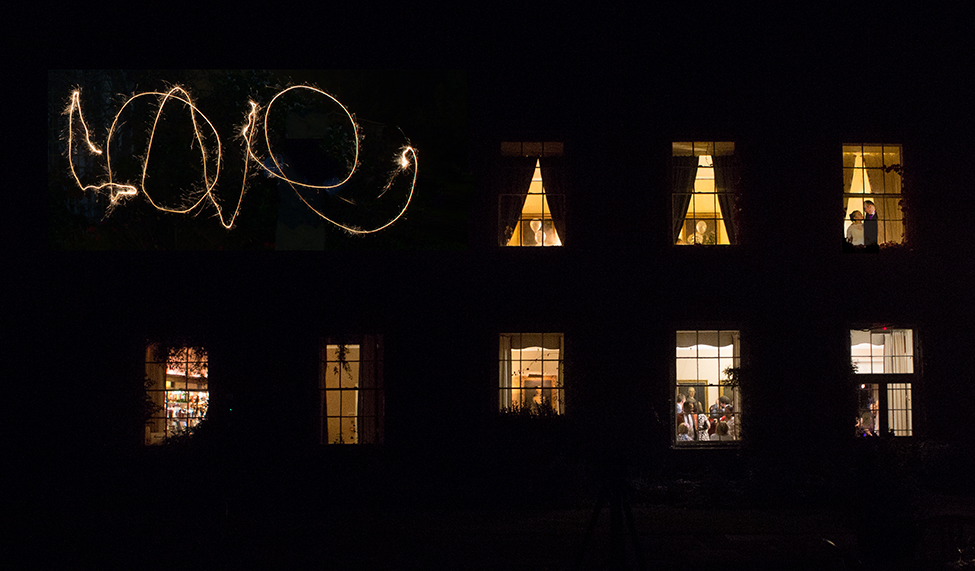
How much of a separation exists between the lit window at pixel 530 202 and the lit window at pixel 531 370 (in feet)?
5.04

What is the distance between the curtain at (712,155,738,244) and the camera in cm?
1352

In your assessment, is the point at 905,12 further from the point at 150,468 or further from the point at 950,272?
the point at 150,468

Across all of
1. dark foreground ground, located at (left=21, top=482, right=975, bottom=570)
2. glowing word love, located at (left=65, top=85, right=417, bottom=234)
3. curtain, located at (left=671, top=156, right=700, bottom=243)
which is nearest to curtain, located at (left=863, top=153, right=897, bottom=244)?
curtain, located at (left=671, top=156, right=700, bottom=243)

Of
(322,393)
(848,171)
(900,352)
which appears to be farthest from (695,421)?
(322,393)

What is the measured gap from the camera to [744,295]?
43.7 feet

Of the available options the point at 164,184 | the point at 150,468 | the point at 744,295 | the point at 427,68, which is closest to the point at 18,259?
the point at 164,184

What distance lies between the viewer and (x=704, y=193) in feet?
44.4

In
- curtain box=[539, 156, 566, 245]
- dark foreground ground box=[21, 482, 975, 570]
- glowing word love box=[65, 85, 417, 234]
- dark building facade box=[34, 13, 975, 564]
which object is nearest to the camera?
dark foreground ground box=[21, 482, 975, 570]

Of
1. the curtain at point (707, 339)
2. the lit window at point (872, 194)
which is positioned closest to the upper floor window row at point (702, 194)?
the lit window at point (872, 194)

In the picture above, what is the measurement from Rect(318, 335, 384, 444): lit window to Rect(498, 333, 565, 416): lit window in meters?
1.96

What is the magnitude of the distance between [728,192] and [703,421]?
3659 millimetres

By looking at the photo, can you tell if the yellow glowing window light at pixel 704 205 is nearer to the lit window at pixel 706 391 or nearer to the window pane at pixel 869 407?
the lit window at pixel 706 391

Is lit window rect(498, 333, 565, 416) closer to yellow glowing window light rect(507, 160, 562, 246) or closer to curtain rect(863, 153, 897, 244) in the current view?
yellow glowing window light rect(507, 160, 562, 246)

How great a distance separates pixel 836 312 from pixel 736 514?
12.8 feet
